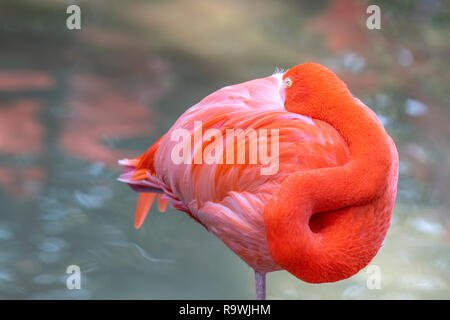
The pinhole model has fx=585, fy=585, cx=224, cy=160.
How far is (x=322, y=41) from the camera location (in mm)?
4172

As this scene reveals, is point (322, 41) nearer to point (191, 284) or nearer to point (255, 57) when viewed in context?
point (255, 57)

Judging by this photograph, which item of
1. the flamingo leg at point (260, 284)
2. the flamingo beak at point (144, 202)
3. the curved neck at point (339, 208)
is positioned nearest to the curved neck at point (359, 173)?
the curved neck at point (339, 208)

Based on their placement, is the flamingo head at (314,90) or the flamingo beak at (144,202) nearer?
the flamingo head at (314,90)

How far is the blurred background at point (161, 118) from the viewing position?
244cm

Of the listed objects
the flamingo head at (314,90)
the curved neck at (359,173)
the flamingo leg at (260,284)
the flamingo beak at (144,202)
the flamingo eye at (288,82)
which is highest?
the flamingo eye at (288,82)

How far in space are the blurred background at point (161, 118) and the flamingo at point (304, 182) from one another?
720 mm

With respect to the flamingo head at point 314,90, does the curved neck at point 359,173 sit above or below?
below

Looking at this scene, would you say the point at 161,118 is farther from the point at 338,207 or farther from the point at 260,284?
the point at 338,207

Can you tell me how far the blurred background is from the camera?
244cm

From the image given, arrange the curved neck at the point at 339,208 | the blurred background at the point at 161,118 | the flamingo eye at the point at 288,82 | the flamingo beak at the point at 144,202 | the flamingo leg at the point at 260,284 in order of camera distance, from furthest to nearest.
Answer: the blurred background at the point at 161,118 < the flamingo beak at the point at 144,202 < the flamingo leg at the point at 260,284 < the flamingo eye at the point at 288,82 < the curved neck at the point at 339,208

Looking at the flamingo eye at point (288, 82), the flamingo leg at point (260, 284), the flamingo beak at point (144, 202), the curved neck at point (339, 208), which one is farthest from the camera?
the flamingo beak at point (144, 202)

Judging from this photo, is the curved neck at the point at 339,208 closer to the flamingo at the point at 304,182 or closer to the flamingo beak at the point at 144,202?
the flamingo at the point at 304,182

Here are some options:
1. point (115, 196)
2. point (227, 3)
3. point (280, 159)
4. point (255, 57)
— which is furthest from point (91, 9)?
point (280, 159)

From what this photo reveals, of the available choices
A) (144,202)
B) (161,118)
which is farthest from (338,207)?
(161,118)
